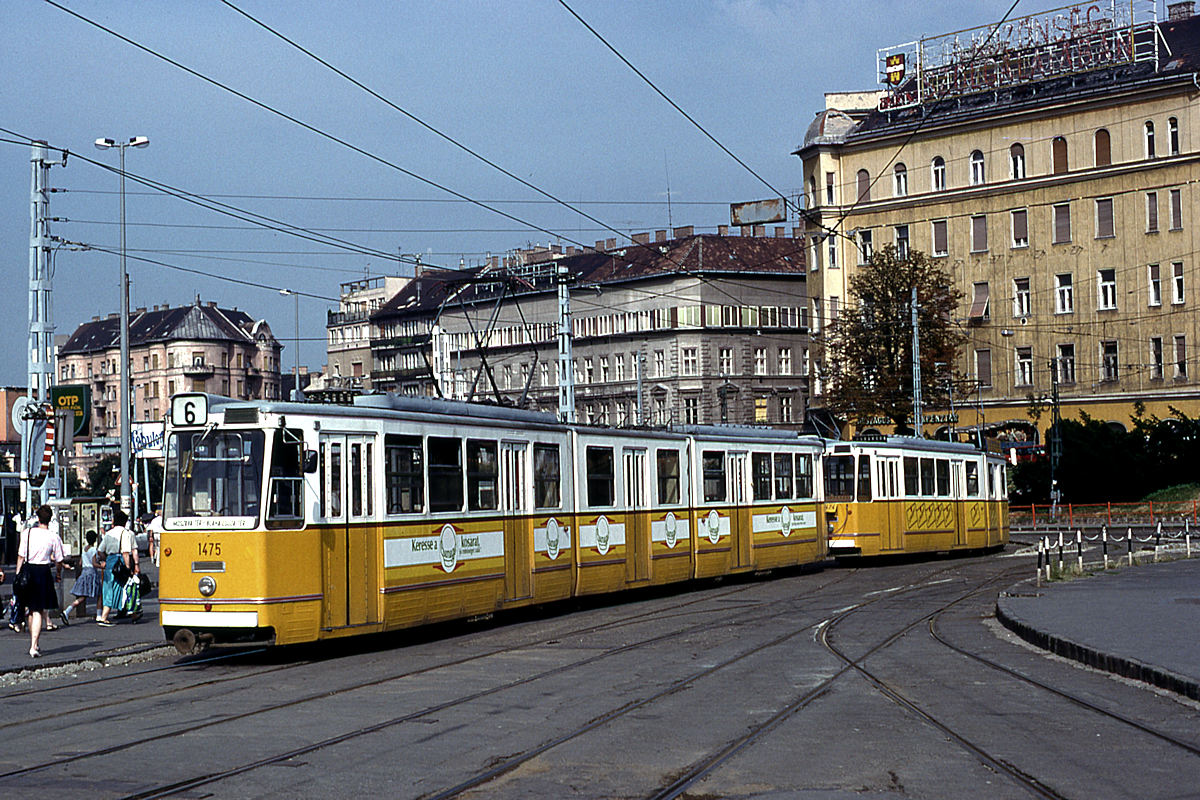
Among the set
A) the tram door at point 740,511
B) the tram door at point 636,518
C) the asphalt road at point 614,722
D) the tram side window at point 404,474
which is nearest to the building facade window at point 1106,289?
the tram door at point 740,511

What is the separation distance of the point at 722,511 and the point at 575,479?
6304mm

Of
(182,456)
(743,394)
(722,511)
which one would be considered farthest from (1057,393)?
(182,456)

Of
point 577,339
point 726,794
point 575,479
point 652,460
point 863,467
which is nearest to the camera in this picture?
point 726,794

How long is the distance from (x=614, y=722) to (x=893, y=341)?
189 ft

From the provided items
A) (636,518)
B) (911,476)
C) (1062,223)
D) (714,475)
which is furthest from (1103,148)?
(636,518)

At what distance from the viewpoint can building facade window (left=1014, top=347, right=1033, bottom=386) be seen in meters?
69.1

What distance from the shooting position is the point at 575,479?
22375 millimetres

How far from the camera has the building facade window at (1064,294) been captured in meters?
67.4

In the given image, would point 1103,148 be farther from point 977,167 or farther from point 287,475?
point 287,475

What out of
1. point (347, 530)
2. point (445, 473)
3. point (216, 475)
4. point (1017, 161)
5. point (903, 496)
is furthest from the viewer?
point (1017, 161)

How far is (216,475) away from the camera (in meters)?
16.0

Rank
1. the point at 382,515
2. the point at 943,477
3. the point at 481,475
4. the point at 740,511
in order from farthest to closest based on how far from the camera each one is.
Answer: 1. the point at 943,477
2. the point at 740,511
3. the point at 481,475
4. the point at 382,515

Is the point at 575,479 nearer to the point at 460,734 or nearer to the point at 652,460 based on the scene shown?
the point at 652,460

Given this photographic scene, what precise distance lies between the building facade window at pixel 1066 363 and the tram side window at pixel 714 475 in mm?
43529
